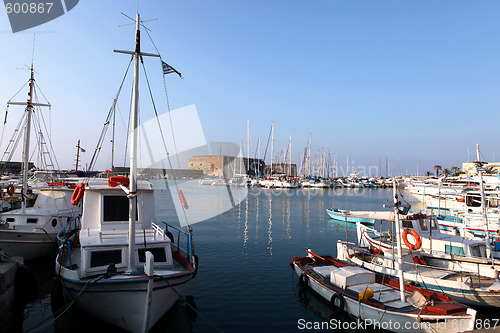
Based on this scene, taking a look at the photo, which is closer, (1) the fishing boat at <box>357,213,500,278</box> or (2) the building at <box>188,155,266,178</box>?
(1) the fishing boat at <box>357,213,500,278</box>

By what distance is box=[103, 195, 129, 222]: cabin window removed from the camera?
A: 530 inches

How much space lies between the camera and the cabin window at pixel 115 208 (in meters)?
13.5

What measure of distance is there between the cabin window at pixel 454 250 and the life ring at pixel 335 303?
899 cm

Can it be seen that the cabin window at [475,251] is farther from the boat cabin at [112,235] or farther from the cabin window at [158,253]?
the cabin window at [158,253]

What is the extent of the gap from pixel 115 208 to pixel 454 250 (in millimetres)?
17872

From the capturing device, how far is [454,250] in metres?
17.2

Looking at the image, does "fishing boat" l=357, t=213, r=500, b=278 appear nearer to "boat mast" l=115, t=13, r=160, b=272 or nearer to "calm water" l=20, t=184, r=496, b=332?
"calm water" l=20, t=184, r=496, b=332

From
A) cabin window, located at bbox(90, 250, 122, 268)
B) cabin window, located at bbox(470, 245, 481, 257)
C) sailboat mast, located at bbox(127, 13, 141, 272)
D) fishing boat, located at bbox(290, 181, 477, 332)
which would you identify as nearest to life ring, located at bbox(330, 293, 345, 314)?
fishing boat, located at bbox(290, 181, 477, 332)

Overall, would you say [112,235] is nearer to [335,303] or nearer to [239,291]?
[239,291]

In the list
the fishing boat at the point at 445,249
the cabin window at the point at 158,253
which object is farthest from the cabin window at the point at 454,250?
the cabin window at the point at 158,253

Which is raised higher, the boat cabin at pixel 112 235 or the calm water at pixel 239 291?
the boat cabin at pixel 112 235

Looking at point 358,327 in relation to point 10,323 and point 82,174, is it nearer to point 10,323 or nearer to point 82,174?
point 10,323

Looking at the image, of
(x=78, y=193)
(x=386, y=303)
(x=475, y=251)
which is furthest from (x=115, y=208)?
(x=475, y=251)

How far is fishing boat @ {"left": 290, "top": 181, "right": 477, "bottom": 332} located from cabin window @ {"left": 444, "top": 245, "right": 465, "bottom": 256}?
223 inches
